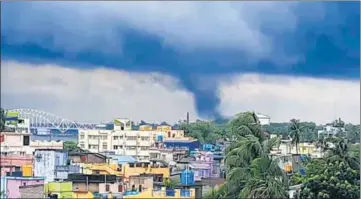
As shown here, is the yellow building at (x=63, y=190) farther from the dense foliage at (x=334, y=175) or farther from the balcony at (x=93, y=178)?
the dense foliage at (x=334, y=175)

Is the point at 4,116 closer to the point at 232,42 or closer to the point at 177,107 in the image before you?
the point at 177,107

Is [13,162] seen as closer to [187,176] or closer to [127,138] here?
[127,138]

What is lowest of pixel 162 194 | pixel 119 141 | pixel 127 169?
pixel 162 194

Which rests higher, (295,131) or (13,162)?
(295,131)

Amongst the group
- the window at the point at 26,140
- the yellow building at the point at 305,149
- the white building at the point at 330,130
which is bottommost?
the yellow building at the point at 305,149

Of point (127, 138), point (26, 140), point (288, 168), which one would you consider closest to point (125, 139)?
point (127, 138)

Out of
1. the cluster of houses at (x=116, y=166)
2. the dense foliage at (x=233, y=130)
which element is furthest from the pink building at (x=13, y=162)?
the dense foliage at (x=233, y=130)

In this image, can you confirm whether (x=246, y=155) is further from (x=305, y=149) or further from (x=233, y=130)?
(x=305, y=149)
